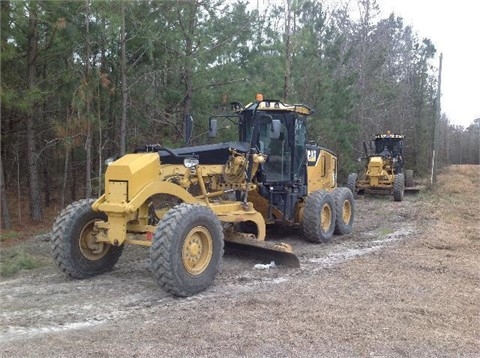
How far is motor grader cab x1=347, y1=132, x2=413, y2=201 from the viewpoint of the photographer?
17969mm

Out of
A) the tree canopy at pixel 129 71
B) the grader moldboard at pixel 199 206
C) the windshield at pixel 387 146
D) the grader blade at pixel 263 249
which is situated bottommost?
the grader blade at pixel 263 249

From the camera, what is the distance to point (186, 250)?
5938 millimetres

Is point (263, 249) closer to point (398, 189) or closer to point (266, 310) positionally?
point (266, 310)

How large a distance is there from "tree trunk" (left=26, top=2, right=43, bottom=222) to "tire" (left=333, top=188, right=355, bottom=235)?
748 cm

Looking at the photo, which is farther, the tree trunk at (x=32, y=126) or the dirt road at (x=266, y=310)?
the tree trunk at (x=32, y=126)

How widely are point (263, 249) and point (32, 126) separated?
919 centimetres

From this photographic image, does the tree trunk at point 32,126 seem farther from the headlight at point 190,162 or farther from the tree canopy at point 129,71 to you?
the headlight at point 190,162

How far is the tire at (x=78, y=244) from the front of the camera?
6375 millimetres

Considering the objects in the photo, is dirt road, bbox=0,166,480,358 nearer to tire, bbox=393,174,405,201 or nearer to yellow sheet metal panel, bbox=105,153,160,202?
yellow sheet metal panel, bbox=105,153,160,202

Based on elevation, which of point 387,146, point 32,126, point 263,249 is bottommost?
point 263,249

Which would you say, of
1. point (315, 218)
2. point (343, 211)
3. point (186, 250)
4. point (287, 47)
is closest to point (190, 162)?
point (186, 250)

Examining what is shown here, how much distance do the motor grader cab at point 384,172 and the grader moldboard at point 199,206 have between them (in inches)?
343

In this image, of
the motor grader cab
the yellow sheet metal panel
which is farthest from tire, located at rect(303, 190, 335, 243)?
the motor grader cab

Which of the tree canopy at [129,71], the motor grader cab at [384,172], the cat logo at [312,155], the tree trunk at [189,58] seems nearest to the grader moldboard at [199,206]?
the cat logo at [312,155]
